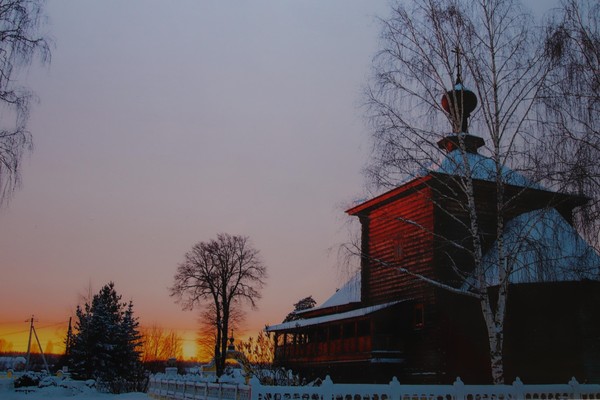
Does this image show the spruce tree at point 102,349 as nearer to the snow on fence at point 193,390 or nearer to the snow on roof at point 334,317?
the snow on fence at point 193,390

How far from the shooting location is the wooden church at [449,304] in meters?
20.2

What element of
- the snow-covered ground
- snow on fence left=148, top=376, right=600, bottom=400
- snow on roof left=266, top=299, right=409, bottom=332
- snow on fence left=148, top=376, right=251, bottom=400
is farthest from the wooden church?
the snow-covered ground

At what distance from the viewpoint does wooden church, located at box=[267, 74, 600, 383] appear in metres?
20.2

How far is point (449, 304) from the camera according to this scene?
2266 cm

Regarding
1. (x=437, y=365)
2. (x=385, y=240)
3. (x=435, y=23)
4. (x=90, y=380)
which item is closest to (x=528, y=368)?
(x=437, y=365)

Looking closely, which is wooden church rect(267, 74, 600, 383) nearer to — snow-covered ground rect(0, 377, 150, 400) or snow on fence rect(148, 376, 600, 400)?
snow on fence rect(148, 376, 600, 400)

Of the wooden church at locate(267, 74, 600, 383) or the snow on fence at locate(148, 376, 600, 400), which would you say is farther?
the wooden church at locate(267, 74, 600, 383)

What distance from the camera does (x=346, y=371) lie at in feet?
87.3

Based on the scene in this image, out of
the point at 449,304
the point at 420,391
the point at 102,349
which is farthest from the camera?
the point at 102,349

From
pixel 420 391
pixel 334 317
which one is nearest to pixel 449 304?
pixel 334 317

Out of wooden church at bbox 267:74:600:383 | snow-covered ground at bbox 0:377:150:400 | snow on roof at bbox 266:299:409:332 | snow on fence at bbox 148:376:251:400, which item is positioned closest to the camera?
snow on fence at bbox 148:376:251:400

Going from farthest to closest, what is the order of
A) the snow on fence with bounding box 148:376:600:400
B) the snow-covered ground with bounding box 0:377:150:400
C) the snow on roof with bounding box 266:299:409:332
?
the snow-covered ground with bounding box 0:377:150:400
the snow on roof with bounding box 266:299:409:332
the snow on fence with bounding box 148:376:600:400

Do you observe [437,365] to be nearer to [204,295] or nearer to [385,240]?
[385,240]

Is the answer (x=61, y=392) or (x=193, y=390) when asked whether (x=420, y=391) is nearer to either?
(x=193, y=390)
